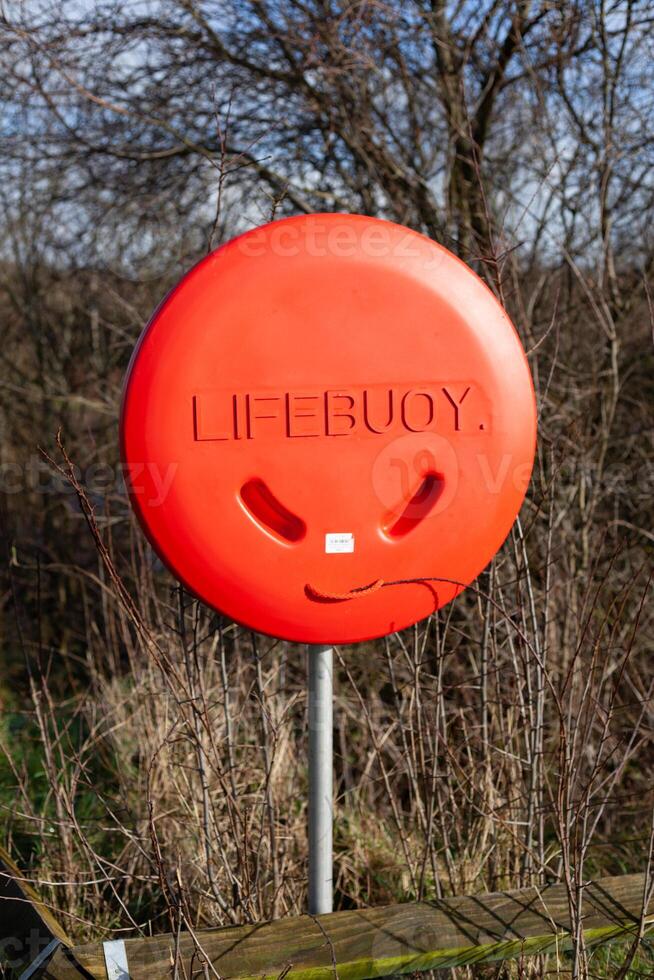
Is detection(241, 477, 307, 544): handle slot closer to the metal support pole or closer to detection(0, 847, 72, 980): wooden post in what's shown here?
the metal support pole

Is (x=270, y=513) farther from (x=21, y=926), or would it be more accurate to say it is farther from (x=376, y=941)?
(x=21, y=926)

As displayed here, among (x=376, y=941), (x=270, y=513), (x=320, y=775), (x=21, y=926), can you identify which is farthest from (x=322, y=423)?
(x=21, y=926)

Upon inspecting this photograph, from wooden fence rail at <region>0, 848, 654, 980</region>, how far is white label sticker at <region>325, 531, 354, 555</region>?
2.38 feet

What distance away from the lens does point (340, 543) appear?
1689 millimetres

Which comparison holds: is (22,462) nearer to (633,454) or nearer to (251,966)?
(633,454)

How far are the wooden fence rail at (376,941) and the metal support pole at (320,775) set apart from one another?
0.07 m

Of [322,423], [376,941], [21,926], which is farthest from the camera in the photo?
[21,926]

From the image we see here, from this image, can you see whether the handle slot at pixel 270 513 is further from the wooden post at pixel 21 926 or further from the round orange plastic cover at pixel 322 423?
the wooden post at pixel 21 926

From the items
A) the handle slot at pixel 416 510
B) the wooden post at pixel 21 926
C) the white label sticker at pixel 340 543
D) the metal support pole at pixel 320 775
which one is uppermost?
the handle slot at pixel 416 510

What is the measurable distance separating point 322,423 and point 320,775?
707 mm

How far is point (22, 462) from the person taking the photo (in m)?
7.38

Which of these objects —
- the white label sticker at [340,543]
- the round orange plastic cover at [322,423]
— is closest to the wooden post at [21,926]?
the round orange plastic cover at [322,423]

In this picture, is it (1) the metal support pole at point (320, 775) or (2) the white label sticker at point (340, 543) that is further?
(1) the metal support pole at point (320, 775)

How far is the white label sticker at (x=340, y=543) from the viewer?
1.69m
